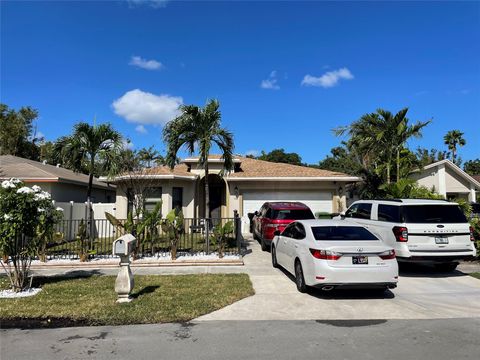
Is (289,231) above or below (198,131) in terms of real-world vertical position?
below

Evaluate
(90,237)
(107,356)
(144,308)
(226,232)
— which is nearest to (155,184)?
(90,237)

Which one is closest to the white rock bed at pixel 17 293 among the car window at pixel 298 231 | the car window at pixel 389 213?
the car window at pixel 298 231

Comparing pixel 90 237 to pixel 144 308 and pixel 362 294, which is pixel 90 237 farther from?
pixel 362 294

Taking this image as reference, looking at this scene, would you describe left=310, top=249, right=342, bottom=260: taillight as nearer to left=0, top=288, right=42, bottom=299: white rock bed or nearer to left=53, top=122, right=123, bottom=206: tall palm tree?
left=0, top=288, right=42, bottom=299: white rock bed

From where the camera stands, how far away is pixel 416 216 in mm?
9367

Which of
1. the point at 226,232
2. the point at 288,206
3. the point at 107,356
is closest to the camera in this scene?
the point at 107,356

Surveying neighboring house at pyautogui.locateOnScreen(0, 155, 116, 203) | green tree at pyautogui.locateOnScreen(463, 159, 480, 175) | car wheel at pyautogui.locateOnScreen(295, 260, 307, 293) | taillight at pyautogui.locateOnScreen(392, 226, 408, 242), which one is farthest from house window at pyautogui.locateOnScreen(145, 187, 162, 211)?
green tree at pyautogui.locateOnScreen(463, 159, 480, 175)

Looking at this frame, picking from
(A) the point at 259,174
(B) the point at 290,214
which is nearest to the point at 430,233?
(B) the point at 290,214

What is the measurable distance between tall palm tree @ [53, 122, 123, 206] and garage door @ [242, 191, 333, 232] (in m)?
7.63

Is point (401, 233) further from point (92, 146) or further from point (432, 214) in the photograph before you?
point (92, 146)

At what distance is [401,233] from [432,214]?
A: 1006 mm

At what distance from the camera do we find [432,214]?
9414mm

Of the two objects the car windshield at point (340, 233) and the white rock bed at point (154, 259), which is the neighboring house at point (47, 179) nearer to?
the white rock bed at point (154, 259)

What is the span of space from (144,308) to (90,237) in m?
6.62
